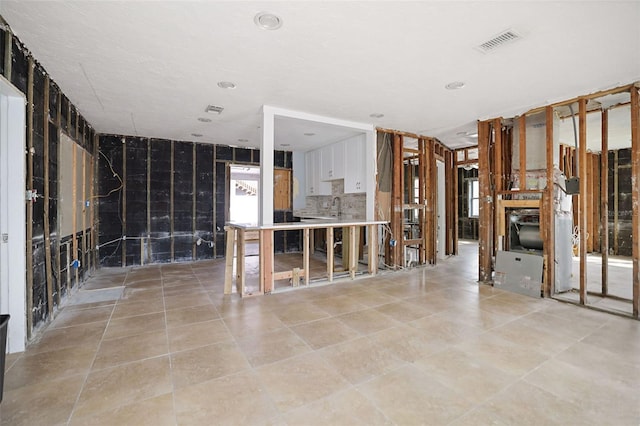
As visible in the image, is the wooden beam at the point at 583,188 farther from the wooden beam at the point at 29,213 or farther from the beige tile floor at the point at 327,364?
the wooden beam at the point at 29,213

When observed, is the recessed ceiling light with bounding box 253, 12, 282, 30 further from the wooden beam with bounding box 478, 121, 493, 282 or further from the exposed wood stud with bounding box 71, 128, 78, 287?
the wooden beam with bounding box 478, 121, 493, 282

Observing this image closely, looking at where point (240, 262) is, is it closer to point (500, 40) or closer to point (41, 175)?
point (41, 175)

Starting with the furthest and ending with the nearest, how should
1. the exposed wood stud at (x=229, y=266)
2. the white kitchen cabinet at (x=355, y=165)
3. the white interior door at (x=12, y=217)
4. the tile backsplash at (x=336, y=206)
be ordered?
1. the tile backsplash at (x=336, y=206)
2. the white kitchen cabinet at (x=355, y=165)
3. the exposed wood stud at (x=229, y=266)
4. the white interior door at (x=12, y=217)

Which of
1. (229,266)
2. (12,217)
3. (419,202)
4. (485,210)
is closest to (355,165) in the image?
(419,202)

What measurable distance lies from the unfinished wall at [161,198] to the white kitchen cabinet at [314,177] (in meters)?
1.38

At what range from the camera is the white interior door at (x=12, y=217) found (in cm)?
240

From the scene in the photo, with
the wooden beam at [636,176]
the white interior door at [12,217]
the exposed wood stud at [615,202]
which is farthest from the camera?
the exposed wood stud at [615,202]

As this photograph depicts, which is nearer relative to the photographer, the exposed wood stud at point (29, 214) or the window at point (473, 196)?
the exposed wood stud at point (29, 214)

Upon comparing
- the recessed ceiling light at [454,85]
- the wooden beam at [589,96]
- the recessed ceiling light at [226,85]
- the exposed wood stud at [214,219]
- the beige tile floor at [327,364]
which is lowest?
the beige tile floor at [327,364]

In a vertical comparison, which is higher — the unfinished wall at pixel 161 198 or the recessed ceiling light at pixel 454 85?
the recessed ceiling light at pixel 454 85

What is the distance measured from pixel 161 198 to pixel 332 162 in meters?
3.85

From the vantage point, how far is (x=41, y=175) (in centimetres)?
289

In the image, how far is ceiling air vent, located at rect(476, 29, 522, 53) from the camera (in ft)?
→ 7.90

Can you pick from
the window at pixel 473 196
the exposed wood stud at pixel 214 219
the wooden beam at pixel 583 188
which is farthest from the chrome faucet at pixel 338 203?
the window at pixel 473 196
